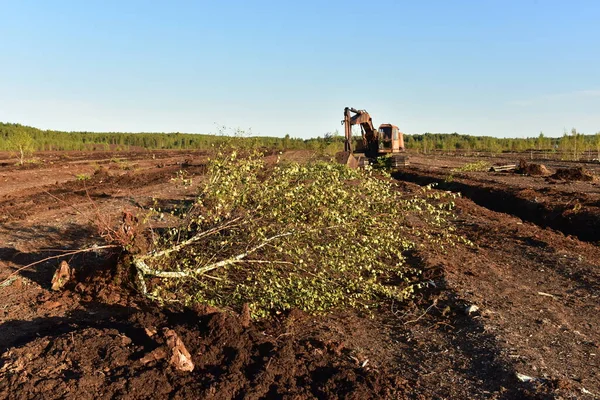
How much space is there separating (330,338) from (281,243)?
125 centimetres

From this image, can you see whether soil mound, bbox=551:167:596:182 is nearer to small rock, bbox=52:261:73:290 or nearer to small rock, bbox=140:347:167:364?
small rock, bbox=52:261:73:290

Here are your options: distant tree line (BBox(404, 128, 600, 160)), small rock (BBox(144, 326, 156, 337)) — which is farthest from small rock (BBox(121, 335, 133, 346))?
distant tree line (BBox(404, 128, 600, 160))

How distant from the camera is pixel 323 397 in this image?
3900mm

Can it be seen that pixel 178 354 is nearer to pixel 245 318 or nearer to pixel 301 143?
pixel 245 318

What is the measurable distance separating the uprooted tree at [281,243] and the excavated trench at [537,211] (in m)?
5.11

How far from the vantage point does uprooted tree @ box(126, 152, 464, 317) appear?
5.72 meters

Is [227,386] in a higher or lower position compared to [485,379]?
higher

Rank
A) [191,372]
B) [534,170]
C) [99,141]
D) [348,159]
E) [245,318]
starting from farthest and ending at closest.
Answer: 1. [99,141]
2. [534,170]
3. [348,159]
4. [245,318]
5. [191,372]

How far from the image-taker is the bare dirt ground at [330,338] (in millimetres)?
3945

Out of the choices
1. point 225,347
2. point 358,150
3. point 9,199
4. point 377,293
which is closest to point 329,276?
point 377,293

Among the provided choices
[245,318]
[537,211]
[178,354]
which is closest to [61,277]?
[245,318]

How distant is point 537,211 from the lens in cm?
1405

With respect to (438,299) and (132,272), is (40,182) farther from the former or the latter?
(438,299)

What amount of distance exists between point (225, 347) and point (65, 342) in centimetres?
130
